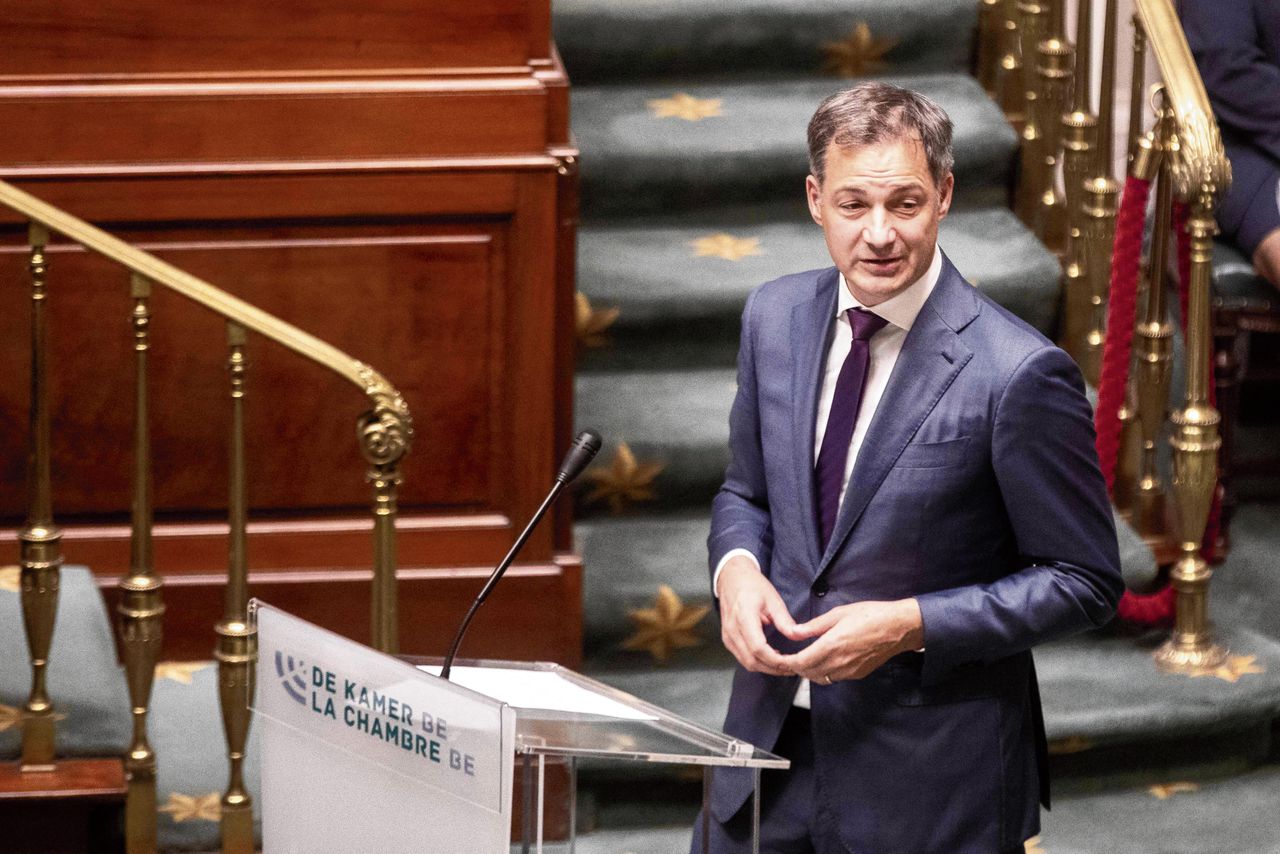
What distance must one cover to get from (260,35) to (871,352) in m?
1.74

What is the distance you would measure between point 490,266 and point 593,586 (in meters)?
0.68

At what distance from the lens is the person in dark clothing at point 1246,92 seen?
4.46 meters

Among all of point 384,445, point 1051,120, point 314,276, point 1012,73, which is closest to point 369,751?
point 384,445

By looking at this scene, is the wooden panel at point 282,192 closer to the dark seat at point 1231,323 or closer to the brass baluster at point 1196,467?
the brass baluster at point 1196,467

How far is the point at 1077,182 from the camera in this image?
4395 mm

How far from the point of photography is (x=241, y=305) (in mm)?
3029

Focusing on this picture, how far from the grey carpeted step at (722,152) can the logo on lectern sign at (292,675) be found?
2.69 metres

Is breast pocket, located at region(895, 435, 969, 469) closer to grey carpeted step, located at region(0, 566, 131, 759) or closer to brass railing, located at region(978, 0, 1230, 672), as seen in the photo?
grey carpeted step, located at region(0, 566, 131, 759)

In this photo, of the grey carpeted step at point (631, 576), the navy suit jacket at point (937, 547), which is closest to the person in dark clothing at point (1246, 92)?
the grey carpeted step at point (631, 576)

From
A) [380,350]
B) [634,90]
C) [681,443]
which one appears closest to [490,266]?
[380,350]

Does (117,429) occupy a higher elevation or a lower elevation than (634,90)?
lower

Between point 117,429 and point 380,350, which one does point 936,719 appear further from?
point 117,429

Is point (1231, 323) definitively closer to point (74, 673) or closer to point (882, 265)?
point (882, 265)

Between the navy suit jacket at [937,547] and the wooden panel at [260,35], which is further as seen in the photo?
the wooden panel at [260,35]
